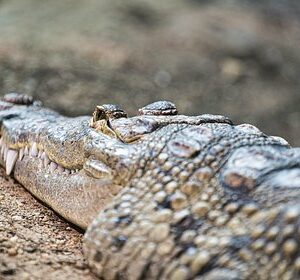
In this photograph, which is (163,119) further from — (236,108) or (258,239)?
(236,108)

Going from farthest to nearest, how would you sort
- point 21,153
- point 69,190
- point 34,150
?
1. point 21,153
2. point 34,150
3. point 69,190

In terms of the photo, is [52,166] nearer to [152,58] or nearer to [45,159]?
[45,159]

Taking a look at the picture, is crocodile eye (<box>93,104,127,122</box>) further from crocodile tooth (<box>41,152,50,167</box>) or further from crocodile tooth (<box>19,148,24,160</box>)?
crocodile tooth (<box>19,148,24,160</box>)

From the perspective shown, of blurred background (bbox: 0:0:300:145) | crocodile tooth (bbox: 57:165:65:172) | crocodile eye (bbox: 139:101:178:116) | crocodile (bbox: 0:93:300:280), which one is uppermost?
crocodile eye (bbox: 139:101:178:116)

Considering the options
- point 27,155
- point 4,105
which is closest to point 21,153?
point 27,155

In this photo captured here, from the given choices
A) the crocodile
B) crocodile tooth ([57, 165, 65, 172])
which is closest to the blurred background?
crocodile tooth ([57, 165, 65, 172])

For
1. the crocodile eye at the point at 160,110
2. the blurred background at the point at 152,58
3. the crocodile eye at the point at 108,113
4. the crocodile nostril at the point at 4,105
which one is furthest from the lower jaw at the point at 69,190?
the blurred background at the point at 152,58
